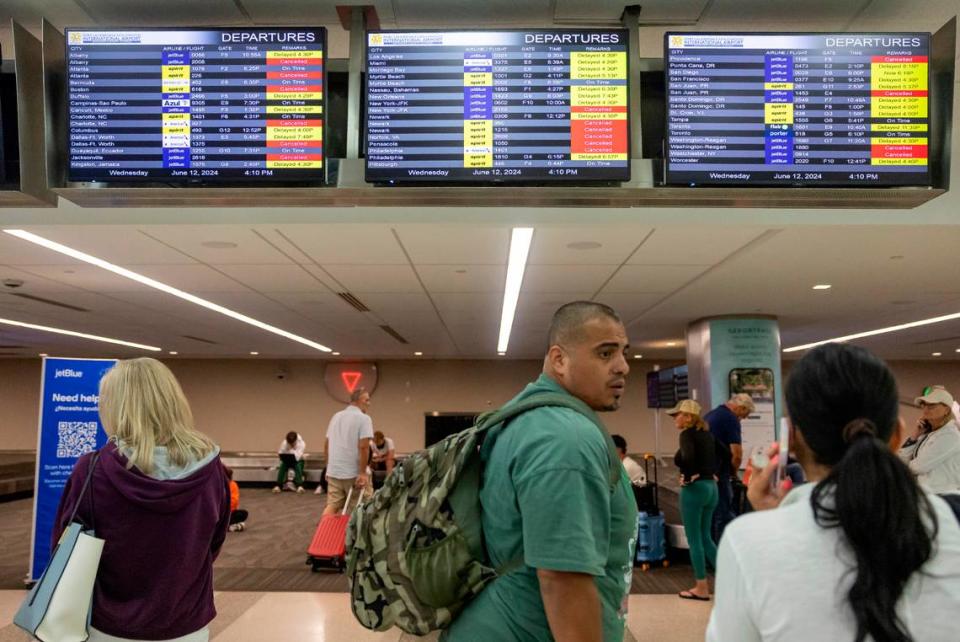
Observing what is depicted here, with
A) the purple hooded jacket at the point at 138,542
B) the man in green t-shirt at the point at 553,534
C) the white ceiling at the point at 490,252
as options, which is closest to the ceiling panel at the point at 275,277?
the white ceiling at the point at 490,252

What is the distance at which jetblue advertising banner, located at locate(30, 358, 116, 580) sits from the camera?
20.5ft

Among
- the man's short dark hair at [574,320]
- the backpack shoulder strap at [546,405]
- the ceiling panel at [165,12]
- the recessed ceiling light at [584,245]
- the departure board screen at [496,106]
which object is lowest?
the backpack shoulder strap at [546,405]

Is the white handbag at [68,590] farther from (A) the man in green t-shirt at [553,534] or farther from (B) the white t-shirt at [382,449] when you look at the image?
(B) the white t-shirt at [382,449]

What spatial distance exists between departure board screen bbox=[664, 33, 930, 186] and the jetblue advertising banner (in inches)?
210

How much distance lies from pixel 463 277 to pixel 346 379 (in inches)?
509

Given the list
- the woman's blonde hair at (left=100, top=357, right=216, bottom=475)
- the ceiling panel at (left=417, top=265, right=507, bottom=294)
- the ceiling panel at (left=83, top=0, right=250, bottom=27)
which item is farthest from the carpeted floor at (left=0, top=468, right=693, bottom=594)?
the ceiling panel at (left=83, top=0, right=250, bottom=27)

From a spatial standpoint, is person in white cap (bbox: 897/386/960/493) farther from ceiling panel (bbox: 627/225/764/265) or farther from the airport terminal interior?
ceiling panel (bbox: 627/225/764/265)

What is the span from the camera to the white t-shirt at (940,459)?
4.61 metres

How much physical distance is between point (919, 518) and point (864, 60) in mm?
2582

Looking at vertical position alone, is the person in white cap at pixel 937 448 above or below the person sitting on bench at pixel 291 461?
above

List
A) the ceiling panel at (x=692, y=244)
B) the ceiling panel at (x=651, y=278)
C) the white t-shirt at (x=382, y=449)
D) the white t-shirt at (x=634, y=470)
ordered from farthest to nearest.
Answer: the white t-shirt at (x=382, y=449), the white t-shirt at (x=634, y=470), the ceiling panel at (x=651, y=278), the ceiling panel at (x=692, y=244)

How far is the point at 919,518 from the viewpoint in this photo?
3.31 ft

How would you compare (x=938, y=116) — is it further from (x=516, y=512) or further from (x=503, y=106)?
(x=516, y=512)

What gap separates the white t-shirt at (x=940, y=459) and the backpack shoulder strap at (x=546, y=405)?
370 centimetres
